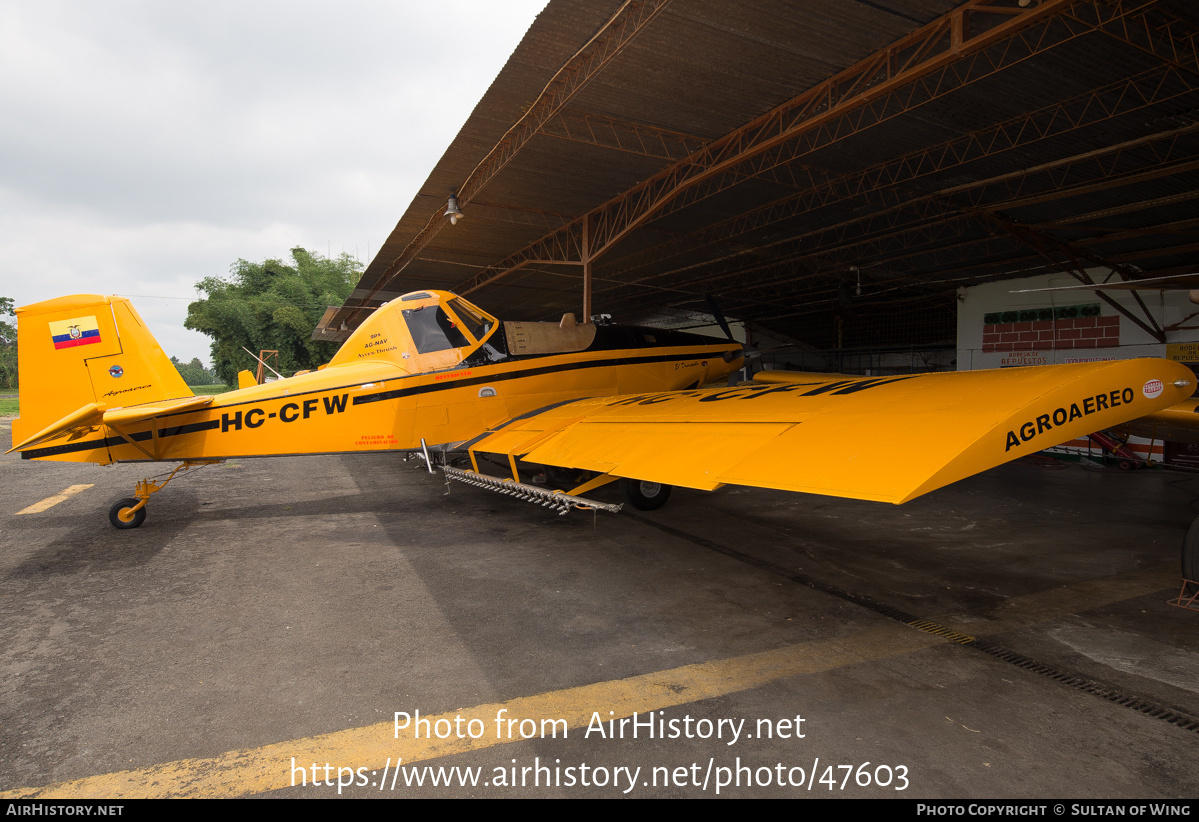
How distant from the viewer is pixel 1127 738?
274cm

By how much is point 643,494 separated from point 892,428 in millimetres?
4692

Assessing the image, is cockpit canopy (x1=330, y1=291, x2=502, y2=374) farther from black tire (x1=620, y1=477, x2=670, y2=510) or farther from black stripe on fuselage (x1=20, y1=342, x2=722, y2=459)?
black tire (x1=620, y1=477, x2=670, y2=510)

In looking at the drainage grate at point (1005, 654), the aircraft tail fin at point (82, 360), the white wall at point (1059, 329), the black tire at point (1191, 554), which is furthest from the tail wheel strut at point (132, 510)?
the white wall at point (1059, 329)

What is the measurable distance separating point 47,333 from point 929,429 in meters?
8.67

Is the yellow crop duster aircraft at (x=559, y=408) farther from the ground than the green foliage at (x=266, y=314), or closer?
closer

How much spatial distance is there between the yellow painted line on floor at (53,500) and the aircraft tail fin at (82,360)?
2604 millimetres

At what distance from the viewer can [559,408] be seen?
7.91 meters

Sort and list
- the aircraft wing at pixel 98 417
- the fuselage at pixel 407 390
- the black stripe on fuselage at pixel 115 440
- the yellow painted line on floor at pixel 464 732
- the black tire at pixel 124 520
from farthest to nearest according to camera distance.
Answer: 1. the black tire at pixel 124 520
2. the fuselage at pixel 407 390
3. the black stripe on fuselage at pixel 115 440
4. the aircraft wing at pixel 98 417
5. the yellow painted line on floor at pixel 464 732

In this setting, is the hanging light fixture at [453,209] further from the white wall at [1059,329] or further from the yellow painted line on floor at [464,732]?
the white wall at [1059,329]

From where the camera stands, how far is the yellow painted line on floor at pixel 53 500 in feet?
26.7

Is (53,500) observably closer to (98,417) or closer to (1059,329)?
(98,417)

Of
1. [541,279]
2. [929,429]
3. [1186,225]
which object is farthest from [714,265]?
[929,429]

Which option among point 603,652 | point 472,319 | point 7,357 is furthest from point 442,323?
point 7,357

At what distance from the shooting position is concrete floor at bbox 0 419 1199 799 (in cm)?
257
